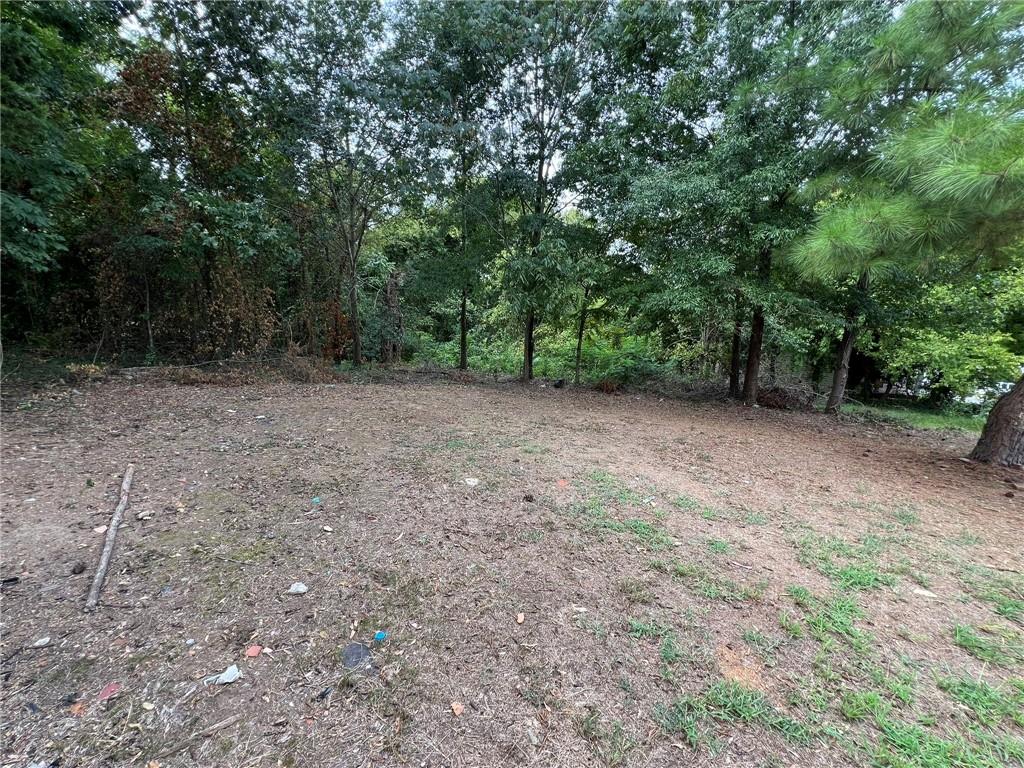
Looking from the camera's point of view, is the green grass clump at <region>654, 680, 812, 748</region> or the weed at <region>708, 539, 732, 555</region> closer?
the green grass clump at <region>654, 680, 812, 748</region>

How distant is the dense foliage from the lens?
427cm

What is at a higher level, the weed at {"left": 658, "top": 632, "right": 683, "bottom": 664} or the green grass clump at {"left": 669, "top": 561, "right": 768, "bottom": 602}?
the green grass clump at {"left": 669, "top": 561, "right": 768, "bottom": 602}

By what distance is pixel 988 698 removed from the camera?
1.31 meters

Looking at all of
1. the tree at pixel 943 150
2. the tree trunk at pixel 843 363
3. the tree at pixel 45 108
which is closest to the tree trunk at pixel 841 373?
the tree trunk at pixel 843 363

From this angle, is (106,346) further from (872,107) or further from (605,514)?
(872,107)

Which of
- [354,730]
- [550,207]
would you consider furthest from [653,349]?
[354,730]

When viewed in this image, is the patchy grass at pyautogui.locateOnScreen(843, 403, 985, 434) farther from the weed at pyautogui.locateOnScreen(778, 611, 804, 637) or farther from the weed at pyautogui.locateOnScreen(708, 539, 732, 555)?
the weed at pyautogui.locateOnScreen(778, 611, 804, 637)

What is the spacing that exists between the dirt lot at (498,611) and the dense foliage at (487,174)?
2338mm

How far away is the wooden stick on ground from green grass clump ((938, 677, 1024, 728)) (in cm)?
311

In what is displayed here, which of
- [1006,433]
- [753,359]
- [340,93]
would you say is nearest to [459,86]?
[340,93]

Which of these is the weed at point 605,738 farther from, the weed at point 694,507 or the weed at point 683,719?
the weed at point 694,507

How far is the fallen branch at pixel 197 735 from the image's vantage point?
1.10 metres

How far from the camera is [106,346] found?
668cm

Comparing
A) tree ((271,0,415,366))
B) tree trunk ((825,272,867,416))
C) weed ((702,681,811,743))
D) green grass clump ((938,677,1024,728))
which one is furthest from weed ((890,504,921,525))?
tree ((271,0,415,366))
